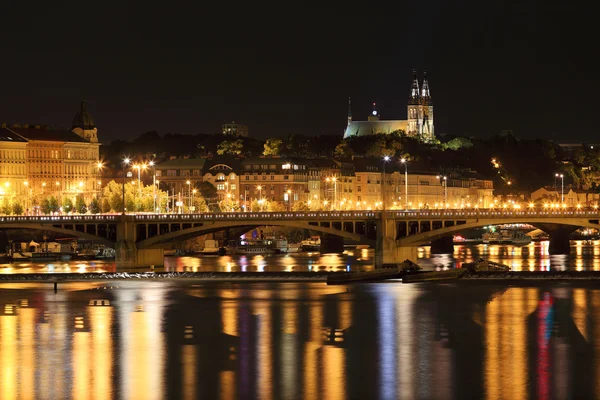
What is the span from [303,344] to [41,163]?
133143 mm

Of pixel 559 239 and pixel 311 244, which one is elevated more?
pixel 559 239

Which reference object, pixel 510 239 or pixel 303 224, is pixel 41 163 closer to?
pixel 510 239

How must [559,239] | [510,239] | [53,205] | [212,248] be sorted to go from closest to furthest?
[559,239] → [212,248] → [53,205] → [510,239]

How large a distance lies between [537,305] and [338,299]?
33.9 feet

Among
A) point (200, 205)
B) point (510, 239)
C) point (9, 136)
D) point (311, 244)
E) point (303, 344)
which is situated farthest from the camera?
point (510, 239)

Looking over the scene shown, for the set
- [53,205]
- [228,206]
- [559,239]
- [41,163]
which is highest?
[41,163]

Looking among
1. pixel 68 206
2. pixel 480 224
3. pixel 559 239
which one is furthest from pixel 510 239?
pixel 480 224

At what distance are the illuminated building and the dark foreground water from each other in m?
97.4

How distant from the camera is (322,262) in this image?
12638 cm

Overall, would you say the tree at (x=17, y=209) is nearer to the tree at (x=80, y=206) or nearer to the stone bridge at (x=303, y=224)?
the tree at (x=80, y=206)

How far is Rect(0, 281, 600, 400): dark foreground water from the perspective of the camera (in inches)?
2025

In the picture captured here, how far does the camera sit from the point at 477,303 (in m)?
79.0

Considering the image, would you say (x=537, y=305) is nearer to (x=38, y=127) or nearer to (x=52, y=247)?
(x=52, y=247)

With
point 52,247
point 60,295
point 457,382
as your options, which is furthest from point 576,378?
point 52,247
